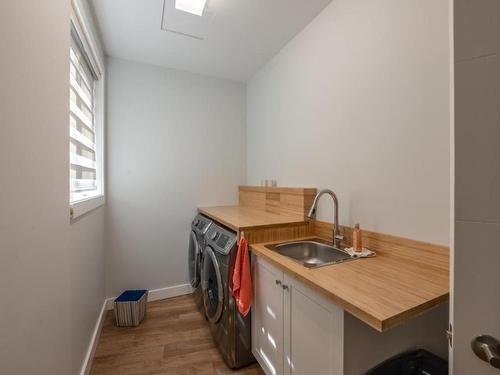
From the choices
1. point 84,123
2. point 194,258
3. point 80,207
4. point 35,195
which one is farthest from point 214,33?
point 194,258

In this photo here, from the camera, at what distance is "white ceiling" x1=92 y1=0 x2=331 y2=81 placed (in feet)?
5.54

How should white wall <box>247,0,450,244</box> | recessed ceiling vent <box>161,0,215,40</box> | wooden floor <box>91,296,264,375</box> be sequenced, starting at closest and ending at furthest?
1. white wall <box>247,0,450,244</box>
2. wooden floor <box>91,296,264,375</box>
3. recessed ceiling vent <box>161,0,215,40</box>

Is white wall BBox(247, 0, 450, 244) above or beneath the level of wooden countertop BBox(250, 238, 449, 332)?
above

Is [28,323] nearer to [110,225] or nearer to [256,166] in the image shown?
[110,225]

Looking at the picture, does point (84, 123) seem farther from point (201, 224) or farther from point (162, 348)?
point (162, 348)

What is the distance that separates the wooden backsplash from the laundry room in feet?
0.07

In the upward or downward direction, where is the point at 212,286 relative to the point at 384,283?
downward

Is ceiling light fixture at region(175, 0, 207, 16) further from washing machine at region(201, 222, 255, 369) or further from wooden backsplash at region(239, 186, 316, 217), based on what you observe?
washing machine at region(201, 222, 255, 369)

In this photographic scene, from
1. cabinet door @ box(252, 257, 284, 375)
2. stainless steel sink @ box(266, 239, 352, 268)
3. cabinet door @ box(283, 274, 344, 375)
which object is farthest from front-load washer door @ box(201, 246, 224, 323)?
cabinet door @ box(283, 274, 344, 375)

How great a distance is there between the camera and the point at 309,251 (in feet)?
5.32

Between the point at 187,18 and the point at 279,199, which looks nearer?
the point at 187,18

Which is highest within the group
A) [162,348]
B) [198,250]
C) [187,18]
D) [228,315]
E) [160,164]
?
[187,18]
